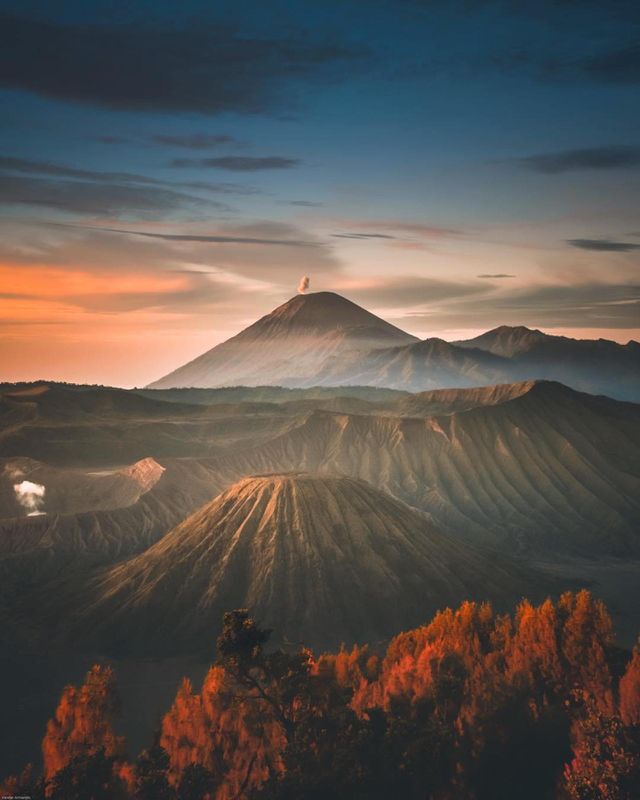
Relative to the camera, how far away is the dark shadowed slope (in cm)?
7244

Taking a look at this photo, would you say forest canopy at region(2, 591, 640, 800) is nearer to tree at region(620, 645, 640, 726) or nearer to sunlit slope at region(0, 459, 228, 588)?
tree at region(620, 645, 640, 726)

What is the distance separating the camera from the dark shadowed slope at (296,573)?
7244cm

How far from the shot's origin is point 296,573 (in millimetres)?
78250

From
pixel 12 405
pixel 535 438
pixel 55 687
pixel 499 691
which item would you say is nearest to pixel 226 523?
pixel 55 687

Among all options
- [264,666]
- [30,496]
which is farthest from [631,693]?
[30,496]

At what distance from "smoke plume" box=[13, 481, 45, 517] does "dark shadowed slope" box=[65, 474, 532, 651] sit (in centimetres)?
3369

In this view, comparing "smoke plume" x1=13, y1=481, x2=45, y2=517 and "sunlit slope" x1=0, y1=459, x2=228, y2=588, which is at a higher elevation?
"smoke plume" x1=13, y1=481, x2=45, y2=517

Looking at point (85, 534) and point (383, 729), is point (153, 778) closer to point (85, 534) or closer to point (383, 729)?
point (383, 729)

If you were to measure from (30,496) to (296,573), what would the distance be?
54.7 m

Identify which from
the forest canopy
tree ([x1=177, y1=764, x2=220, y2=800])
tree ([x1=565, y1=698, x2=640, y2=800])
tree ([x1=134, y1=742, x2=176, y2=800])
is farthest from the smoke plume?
tree ([x1=565, y1=698, x2=640, y2=800])

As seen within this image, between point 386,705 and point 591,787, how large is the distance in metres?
13.4

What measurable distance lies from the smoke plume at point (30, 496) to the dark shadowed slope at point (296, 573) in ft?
111

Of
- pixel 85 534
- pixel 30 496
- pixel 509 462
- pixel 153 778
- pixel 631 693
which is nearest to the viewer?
pixel 153 778

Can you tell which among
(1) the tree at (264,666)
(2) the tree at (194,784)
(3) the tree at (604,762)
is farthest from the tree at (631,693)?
(2) the tree at (194,784)
